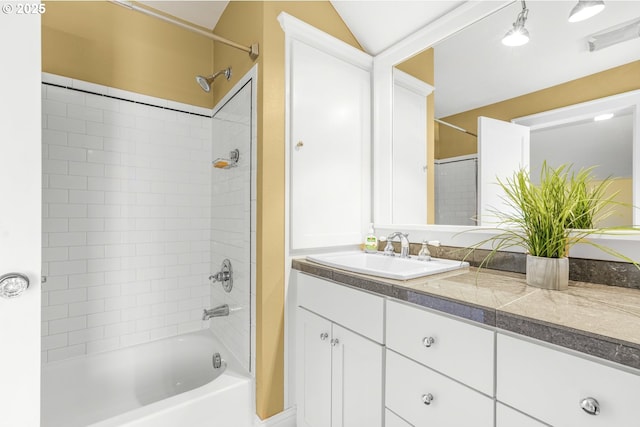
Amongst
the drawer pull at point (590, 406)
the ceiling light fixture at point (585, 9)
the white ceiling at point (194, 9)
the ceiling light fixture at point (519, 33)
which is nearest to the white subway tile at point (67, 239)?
the white ceiling at point (194, 9)

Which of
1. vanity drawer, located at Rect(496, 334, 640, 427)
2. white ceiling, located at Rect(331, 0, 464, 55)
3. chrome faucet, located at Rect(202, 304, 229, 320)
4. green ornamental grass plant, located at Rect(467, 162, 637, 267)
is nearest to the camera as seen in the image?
vanity drawer, located at Rect(496, 334, 640, 427)

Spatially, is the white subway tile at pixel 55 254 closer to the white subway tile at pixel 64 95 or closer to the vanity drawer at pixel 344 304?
the white subway tile at pixel 64 95

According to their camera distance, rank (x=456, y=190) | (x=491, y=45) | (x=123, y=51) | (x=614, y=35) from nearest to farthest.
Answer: (x=614, y=35)
(x=491, y=45)
(x=456, y=190)
(x=123, y=51)

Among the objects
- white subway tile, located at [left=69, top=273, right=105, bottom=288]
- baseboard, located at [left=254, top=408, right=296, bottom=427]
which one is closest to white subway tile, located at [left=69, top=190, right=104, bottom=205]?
white subway tile, located at [left=69, top=273, right=105, bottom=288]


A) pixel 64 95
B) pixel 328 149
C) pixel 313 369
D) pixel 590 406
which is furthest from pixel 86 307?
pixel 590 406

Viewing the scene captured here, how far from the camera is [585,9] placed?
1.18 meters

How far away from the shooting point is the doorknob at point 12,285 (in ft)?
2.96

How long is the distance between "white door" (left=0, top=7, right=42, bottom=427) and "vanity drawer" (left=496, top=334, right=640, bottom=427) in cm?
142

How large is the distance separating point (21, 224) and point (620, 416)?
1629mm

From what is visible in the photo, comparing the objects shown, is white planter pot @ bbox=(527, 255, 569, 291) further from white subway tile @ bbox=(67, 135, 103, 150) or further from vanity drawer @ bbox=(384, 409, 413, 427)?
white subway tile @ bbox=(67, 135, 103, 150)

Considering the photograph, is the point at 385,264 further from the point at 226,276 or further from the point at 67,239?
the point at 67,239

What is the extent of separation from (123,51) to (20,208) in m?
1.50

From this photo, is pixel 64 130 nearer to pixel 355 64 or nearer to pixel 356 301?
pixel 355 64

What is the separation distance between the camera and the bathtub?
139 centimetres
